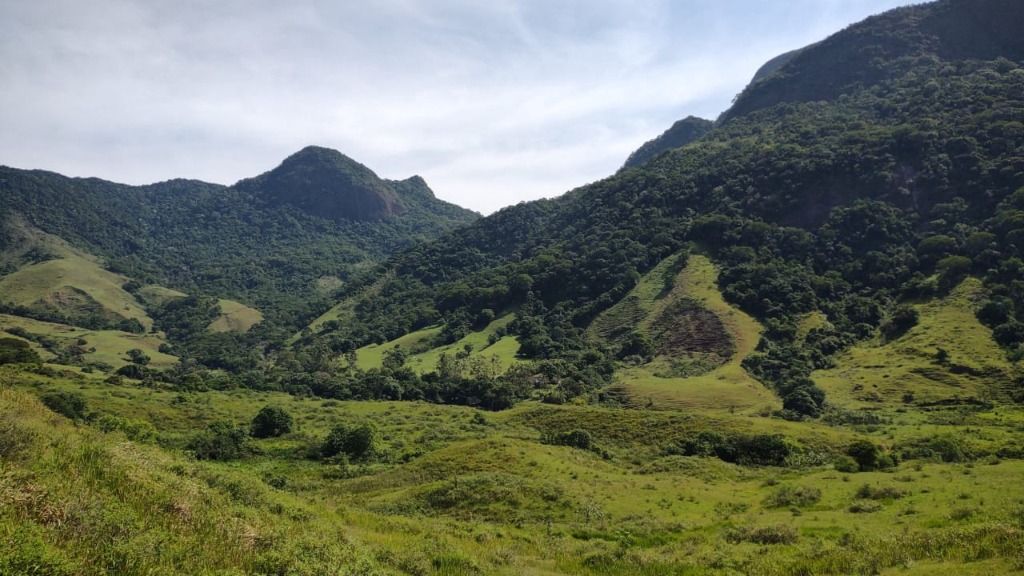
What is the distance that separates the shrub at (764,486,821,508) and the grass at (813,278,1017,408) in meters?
45.9

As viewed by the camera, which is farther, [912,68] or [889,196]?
[912,68]

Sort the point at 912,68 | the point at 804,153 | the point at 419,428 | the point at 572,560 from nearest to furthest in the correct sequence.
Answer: the point at 572,560
the point at 419,428
the point at 804,153
the point at 912,68

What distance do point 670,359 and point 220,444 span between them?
70271 mm

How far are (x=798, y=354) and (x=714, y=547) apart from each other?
75.1 meters

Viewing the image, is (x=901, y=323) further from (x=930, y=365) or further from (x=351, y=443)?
(x=351, y=443)

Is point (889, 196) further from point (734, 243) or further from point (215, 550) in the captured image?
point (215, 550)

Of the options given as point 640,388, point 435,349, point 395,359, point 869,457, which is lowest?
point 640,388

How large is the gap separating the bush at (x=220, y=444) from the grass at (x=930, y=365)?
7267cm

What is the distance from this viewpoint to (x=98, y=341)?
145 m

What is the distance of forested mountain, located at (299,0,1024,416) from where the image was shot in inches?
3770

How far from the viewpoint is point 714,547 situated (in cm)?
2398

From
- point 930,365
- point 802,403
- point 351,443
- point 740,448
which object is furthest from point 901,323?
point 351,443

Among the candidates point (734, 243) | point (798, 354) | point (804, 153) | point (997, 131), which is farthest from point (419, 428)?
point (997, 131)

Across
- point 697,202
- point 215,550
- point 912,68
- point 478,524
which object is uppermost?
point 912,68
